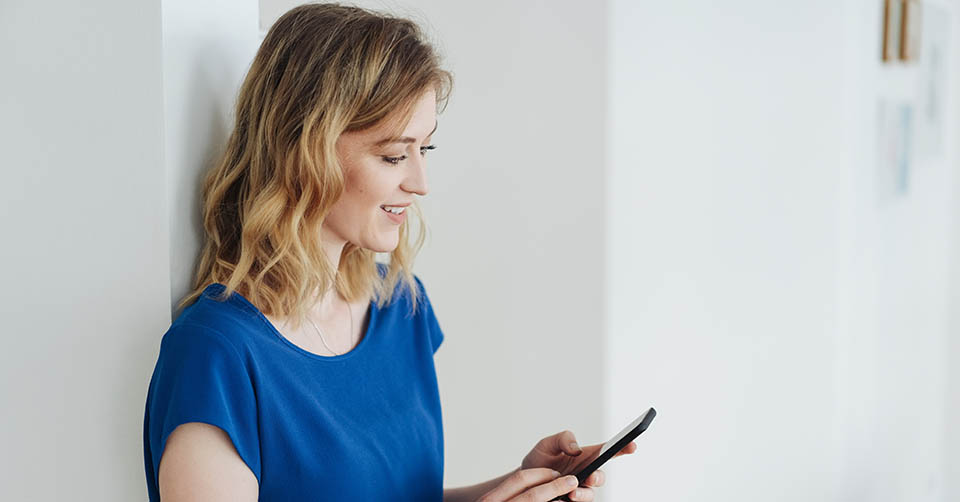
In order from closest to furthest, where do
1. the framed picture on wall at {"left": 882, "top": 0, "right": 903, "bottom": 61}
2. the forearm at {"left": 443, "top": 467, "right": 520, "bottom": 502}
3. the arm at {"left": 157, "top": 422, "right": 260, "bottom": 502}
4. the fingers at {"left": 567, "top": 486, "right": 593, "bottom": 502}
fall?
the arm at {"left": 157, "top": 422, "right": 260, "bottom": 502}
the fingers at {"left": 567, "top": 486, "right": 593, "bottom": 502}
the forearm at {"left": 443, "top": 467, "right": 520, "bottom": 502}
the framed picture on wall at {"left": 882, "top": 0, "right": 903, "bottom": 61}

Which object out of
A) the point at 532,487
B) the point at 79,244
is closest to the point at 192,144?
the point at 79,244

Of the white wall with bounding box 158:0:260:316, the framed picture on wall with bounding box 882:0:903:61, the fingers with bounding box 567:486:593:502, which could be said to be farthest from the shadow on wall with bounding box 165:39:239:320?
the framed picture on wall with bounding box 882:0:903:61

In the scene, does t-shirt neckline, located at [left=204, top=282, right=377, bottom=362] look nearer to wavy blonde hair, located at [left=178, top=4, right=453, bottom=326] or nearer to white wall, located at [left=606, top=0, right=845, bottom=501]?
wavy blonde hair, located at [left=178, top=4, right=453, bottom=326]

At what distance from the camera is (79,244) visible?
3.68ft

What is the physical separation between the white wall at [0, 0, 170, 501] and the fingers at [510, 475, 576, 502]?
1.63ft

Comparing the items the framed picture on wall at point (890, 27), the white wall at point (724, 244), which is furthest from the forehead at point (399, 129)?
the framed picture on wall at point (890, 27)

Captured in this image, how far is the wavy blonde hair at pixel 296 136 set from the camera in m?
1.15

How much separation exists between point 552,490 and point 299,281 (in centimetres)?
42

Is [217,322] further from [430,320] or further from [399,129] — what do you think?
[430,320]

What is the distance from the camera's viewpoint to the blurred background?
3.64 ft

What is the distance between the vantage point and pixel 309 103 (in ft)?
3.76

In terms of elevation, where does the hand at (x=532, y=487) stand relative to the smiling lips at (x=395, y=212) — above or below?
below

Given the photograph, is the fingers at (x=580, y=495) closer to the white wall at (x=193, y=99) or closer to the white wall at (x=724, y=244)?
the white wall at (x=193, y=99)

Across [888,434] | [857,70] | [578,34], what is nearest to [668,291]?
[578,34]
